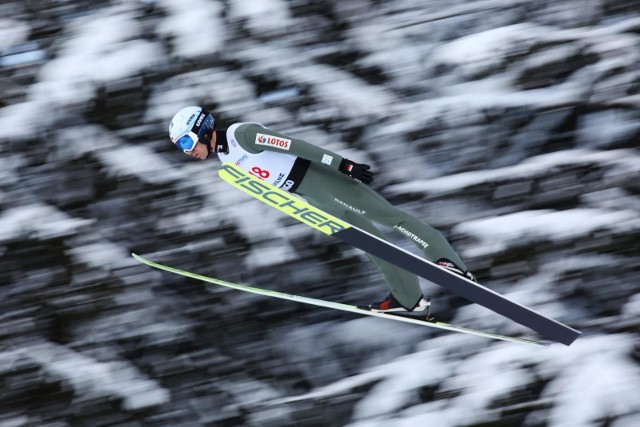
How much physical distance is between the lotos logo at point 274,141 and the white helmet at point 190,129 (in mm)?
305

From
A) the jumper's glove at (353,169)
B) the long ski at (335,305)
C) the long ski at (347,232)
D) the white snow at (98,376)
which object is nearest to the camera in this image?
the jumper's glove at (353,169)

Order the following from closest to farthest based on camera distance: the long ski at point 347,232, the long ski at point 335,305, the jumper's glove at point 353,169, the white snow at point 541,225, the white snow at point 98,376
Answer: the jumper's glove at point 353,169 → the long ski at point 347,232 → the long ski at point 335,305 → the white snow at point 541,225 → the white snow at point 98,376

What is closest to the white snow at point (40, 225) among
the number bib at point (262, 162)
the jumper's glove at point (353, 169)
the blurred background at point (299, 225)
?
the blurred background at point (299, 225)

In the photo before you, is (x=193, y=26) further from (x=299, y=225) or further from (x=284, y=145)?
(x=284, y=145)

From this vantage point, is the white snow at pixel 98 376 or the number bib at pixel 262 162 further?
the white snow at pixel 98 376

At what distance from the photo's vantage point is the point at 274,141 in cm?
475

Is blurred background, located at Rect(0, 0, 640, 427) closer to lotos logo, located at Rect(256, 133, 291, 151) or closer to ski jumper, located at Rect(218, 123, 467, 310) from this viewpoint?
ski jumper, located at Rect(218, 123, 467, 310)

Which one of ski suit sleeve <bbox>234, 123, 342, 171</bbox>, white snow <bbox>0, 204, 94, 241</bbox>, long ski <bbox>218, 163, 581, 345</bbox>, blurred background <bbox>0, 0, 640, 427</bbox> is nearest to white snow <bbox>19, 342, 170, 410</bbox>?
blurred background <bbox>0, 0, 640, 427</bbox>

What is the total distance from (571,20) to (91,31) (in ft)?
10.9

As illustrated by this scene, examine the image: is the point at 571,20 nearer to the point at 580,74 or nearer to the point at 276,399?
the point at 580,74

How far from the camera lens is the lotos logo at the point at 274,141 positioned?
4746 mm

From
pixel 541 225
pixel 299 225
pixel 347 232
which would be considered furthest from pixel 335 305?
pixel 541 225

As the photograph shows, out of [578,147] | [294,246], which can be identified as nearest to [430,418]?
[294,246]

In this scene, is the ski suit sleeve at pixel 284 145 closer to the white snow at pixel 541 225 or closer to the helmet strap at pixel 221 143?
the helmet strap at pixel 221 143
